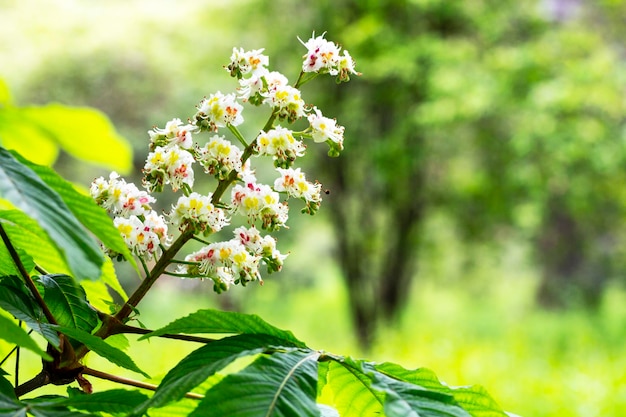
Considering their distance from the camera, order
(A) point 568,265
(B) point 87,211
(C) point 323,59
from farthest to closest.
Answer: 1. (A) point 568,265
2. (C) point 323,59
3. (B) point 87,211

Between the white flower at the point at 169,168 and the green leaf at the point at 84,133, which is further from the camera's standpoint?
the white flower at the point at 169,168

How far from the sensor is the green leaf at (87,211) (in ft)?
1.70

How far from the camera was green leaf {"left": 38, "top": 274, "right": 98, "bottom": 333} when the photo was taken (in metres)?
Answer: 0.65

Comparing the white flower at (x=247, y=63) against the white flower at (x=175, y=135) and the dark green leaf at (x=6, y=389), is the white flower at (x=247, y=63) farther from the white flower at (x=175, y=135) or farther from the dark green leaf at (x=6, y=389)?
the dark green leaf at (x=6, y=389)

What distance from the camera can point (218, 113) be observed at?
717 mm

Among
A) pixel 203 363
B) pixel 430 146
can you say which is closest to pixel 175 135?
pixel 203 363

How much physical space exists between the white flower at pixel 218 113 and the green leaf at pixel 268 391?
26 cm

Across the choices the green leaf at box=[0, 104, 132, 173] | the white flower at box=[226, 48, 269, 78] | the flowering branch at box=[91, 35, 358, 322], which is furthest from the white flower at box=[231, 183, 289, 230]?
the green leaf at box=[0, 104, 132, 173]

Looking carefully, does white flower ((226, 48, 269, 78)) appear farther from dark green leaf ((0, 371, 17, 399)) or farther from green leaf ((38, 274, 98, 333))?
dark green leaf ((0, 371, 17, 399))

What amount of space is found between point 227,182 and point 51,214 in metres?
0.27

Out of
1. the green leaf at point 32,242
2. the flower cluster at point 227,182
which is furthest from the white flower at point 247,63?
the green leaf at point 32,242

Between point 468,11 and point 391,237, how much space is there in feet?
8.92

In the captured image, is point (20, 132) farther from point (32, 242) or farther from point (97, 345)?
point (32, 242)

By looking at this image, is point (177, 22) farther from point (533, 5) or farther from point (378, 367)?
point (378, 367)
